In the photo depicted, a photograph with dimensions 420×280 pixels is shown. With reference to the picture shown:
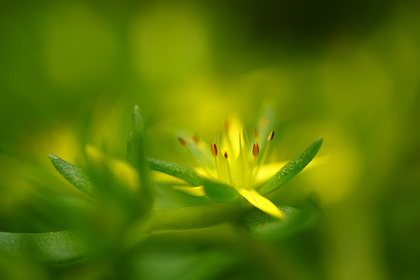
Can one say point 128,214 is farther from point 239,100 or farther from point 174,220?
point 239,100

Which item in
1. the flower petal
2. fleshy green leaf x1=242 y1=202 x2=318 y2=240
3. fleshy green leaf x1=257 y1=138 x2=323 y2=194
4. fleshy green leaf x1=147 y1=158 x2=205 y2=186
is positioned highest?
fleshy green leaf x1=147 y1=158 x2=205 y2=186

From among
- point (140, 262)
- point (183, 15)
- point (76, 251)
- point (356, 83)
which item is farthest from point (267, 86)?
point (76, 251)

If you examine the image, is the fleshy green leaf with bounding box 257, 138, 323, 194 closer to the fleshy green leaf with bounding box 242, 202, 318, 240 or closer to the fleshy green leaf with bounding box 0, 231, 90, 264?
the fleshy green leaf with bounding box 242, 202, 318, 240

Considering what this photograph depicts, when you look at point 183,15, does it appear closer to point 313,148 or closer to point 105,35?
point 105,35

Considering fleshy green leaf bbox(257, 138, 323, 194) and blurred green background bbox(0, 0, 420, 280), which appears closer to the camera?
fleshy green leaf bbox(257, 138, 323, 194)

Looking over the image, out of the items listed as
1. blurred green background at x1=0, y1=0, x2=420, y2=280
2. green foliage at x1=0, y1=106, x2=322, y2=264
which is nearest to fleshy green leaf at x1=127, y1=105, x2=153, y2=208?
green foliage at x1=0, y1=106, x2=322, y2=264
